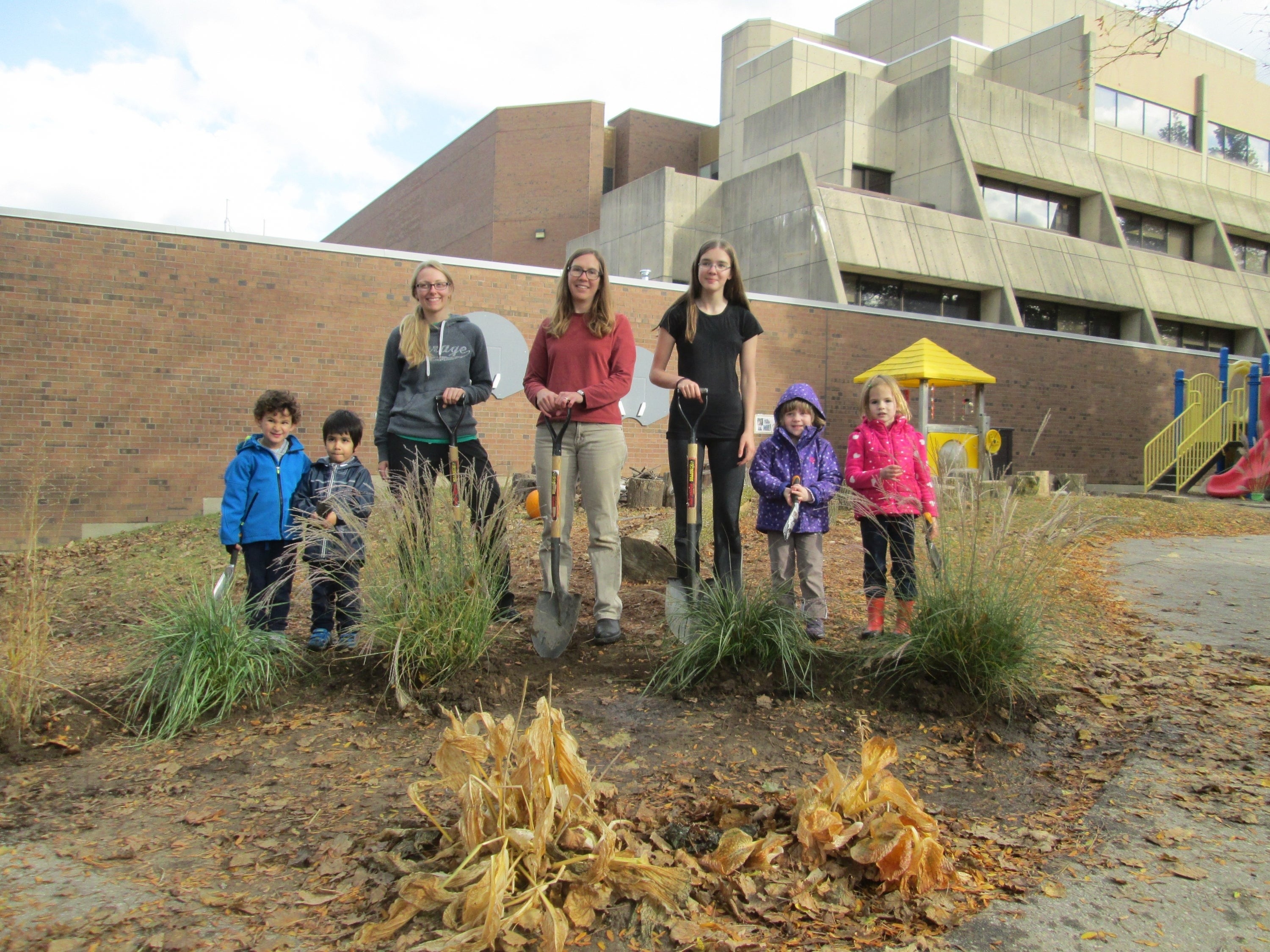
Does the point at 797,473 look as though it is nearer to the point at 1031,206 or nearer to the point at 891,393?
the point at 891,393

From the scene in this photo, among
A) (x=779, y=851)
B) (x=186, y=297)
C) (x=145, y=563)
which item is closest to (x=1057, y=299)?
(x=186, y=297)

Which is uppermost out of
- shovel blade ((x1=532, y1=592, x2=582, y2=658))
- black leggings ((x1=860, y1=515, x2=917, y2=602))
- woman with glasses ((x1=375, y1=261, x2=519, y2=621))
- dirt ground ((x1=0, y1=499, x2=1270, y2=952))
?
woman with glasses ((x1=375, y1=261, x2=519, y2=621))

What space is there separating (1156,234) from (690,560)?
2774 cm

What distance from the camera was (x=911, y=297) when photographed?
21328mm

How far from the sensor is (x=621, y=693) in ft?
12.5

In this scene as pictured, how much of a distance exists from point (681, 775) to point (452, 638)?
120cm

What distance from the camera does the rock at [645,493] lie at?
1141cm

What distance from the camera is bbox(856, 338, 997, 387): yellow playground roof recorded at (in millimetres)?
14391

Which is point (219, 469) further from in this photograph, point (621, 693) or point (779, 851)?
point (779, 851)

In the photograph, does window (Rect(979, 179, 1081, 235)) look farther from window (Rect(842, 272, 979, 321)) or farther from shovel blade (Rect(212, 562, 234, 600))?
shovel blade (Rect(212, 562, 234, 600))

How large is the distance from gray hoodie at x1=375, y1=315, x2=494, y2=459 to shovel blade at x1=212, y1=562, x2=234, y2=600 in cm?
100

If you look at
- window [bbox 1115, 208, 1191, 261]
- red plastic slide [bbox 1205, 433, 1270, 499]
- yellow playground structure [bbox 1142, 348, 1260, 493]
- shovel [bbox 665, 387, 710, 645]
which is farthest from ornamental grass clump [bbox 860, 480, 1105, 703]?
window [bbox 1115, 208, 1191, 261]

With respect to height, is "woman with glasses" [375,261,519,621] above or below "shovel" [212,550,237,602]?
above

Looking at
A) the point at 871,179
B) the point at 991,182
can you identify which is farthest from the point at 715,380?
the point at 991,182
